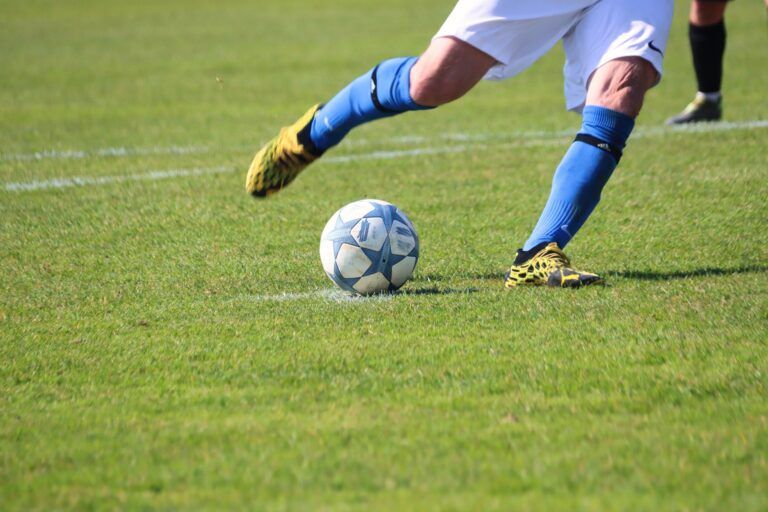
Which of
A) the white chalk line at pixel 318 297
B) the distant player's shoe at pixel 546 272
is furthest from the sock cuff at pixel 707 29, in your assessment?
the white chalk line at pixel 318 297

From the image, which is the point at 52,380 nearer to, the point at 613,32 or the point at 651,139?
the point at 613,32

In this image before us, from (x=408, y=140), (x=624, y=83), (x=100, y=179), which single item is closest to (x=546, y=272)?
(x=624, y=83)

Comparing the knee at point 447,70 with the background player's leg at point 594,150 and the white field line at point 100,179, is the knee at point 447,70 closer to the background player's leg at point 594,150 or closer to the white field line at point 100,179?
the background player's leg at point 594,150

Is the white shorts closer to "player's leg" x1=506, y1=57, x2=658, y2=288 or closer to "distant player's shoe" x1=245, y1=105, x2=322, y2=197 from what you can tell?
"player's leg" x1=506, y1=57, x2=658, y2=288

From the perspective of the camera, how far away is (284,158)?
17.4 feet

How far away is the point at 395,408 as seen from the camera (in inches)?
133

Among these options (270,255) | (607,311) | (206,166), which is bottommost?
(206,166)

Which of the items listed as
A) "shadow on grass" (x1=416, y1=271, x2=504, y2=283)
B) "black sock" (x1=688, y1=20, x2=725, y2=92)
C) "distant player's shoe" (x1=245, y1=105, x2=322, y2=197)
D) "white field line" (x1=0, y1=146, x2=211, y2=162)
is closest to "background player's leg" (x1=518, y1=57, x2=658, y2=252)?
"shadow on grass" (x1=416, y1=271, x2=504, y2=283)

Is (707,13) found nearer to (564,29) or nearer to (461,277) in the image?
(564,29)

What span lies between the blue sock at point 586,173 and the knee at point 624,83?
0.04 metres

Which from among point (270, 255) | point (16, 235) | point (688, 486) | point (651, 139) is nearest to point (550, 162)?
point (651, 139)

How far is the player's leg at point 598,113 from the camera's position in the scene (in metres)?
4.75

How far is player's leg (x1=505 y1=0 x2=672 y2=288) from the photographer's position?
4746 millimetres

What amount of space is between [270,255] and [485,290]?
51.4 inches
